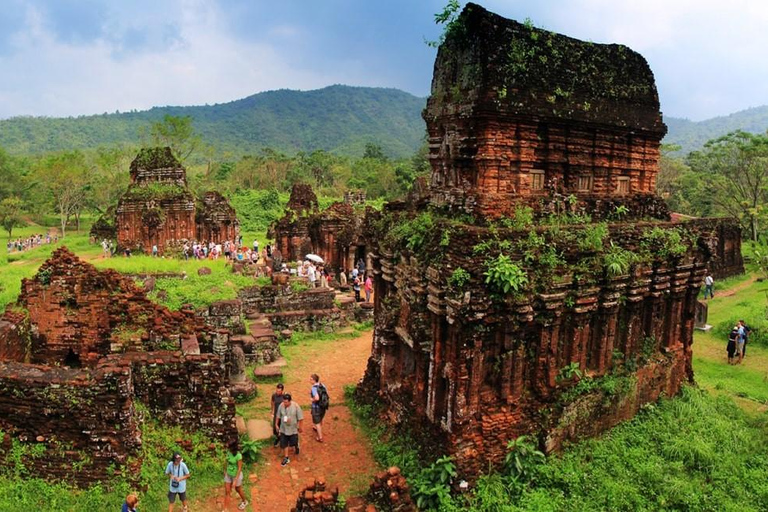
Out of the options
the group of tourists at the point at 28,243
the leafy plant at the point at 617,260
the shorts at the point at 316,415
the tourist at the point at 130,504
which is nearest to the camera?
the tourist at the point at 130,504

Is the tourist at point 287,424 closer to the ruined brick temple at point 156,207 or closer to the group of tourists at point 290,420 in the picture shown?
the group of tourists at point 290,420

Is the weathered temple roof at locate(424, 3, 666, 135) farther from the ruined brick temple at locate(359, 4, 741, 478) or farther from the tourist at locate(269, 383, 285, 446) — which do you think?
the tourist at locate(269, 383, 285, 446)

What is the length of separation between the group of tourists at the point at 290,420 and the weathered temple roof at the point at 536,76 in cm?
520

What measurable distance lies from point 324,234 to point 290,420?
17.3 metres

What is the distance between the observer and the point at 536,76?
8750 millimetres

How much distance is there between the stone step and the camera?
9.88 m

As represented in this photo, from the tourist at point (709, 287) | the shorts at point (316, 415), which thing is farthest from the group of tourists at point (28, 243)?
the tourist at point (709, 287)

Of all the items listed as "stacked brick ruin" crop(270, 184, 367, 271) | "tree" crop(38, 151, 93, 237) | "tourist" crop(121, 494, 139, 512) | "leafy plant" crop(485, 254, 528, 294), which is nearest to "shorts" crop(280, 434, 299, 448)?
"tourist" crop(121, 494, 139, 512)

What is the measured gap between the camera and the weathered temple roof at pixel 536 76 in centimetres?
840

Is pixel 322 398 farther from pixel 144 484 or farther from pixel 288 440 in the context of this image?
pixel 144 484

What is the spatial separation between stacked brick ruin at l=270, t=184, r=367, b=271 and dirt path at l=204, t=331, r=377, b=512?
1147 centimetres

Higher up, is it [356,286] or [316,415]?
[356,286]

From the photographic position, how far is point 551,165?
30.5 feet

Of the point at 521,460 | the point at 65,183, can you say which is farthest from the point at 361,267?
the point at 65,183
